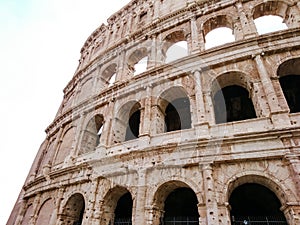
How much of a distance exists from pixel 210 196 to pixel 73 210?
5.89 metres

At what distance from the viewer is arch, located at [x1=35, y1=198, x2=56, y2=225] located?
8460 mm

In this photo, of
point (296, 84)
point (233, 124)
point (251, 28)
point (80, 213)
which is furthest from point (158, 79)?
point (80, 213)

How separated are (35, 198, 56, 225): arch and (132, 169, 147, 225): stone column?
433 cm

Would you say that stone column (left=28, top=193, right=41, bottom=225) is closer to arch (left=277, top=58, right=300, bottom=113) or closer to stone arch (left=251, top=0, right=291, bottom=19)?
arch (left=277, top=58, right=300, bottom=113)

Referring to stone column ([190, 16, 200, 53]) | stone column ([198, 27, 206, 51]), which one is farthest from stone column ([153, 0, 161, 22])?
stone column ([198, 27, 206, 51])

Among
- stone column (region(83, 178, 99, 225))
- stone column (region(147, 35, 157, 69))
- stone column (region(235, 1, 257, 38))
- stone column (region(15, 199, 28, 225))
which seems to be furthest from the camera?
stone column (region(15, 199, 28, 225))

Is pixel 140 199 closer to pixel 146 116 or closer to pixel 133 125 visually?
pixel 146 116

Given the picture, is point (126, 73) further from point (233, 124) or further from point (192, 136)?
point (233, 124)

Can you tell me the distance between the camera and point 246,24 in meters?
8.02

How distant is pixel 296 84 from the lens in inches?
299

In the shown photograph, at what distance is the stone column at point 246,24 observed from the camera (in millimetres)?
7620

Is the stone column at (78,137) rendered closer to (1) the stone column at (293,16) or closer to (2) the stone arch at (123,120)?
→ (2) the stone arch at (123,120)

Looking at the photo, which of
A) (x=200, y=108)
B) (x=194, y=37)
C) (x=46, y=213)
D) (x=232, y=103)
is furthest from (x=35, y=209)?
(x=194, y=37)

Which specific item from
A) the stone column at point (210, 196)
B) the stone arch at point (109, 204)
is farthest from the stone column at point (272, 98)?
the stone arch at point (109, 204)
